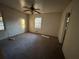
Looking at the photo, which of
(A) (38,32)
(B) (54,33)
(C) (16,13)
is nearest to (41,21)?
(A) (38,32)

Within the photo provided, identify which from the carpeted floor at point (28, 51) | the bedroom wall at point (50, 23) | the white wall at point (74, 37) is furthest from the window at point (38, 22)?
the white wall at point (74, 37)

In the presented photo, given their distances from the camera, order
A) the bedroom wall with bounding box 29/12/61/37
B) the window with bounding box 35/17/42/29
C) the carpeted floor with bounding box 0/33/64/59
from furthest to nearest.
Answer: the window with bounding box 35/17/42/29 → the bedroom wall with bounding box 29/12/61/37 → the carpeted floor with bounding box 0/33/64/59

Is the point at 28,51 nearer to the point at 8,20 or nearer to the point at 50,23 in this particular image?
the point at 8,20

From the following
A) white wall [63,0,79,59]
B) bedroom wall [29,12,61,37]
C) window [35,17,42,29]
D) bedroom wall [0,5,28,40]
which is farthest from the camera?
window [35,17,42,29]

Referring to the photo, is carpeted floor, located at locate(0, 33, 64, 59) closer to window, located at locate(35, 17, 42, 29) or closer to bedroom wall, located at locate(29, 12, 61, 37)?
bedroom wall, located at locate(29, 12, 61, 37)

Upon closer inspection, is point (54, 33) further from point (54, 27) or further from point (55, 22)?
point (55, 22)

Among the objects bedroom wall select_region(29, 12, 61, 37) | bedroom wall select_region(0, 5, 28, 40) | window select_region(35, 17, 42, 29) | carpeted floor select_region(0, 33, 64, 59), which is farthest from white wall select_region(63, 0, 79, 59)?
bedroom wall select_region(0, 5, 28, 40)

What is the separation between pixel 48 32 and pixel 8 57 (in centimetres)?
406

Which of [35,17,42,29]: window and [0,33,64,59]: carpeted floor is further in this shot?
[35,17,42,29]: window

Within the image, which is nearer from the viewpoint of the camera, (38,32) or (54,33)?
(54,33)

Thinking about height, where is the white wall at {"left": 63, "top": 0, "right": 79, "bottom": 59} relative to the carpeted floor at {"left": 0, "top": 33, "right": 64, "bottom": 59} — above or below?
above

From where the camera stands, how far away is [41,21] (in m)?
5.57

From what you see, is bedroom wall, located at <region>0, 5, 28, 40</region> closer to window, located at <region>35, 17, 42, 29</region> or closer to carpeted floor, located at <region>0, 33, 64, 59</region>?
carpeted floor, located at <region>0, 33, 64, 59</region>

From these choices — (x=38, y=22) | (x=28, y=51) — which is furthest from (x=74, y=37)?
(x=38, y=22)
